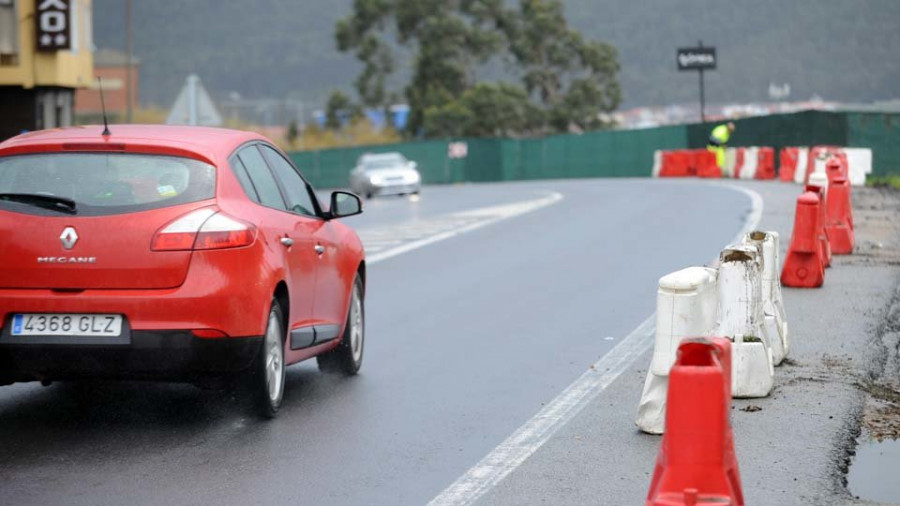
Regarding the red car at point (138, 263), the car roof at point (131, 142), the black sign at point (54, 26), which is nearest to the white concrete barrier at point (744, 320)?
the red car at point (138, 263)

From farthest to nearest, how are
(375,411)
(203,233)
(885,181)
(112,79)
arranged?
1. (112,79)
2. (885,181)
3. (375,411)
4. (203,233)

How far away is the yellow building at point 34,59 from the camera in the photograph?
42.1m

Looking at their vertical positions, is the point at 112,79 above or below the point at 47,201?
above

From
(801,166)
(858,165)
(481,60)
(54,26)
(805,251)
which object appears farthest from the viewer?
(481,60)

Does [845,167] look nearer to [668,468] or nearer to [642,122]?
[668,468]

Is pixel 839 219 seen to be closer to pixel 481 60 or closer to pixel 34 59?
pixel 34 59

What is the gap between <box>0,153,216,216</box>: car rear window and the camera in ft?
25.6

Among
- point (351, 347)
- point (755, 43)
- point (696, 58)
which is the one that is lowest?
point (351, 347)

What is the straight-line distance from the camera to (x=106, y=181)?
7914 mm

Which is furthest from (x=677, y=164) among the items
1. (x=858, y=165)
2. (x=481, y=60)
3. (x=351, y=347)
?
(x=481, y=60)

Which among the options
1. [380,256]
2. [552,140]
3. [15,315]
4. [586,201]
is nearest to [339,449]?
[15,315]

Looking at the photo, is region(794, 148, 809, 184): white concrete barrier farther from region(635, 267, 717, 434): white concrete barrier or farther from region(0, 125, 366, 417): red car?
region(0, 125, 366, 417): red car

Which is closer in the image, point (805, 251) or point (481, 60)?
point (805, 251)

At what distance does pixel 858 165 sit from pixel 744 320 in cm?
2783
